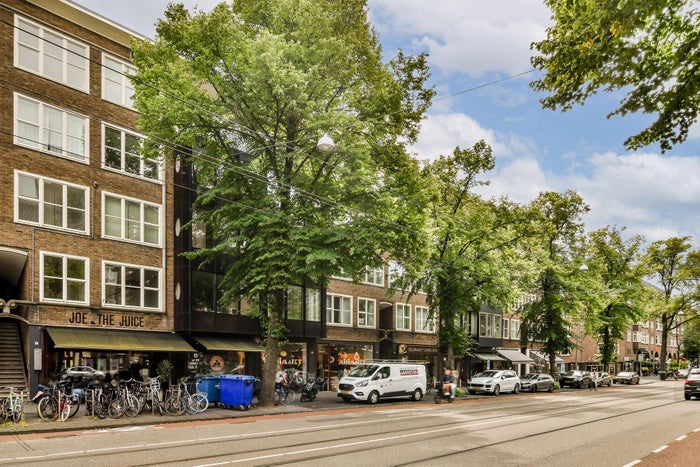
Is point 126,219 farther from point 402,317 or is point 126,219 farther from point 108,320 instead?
point 402,317

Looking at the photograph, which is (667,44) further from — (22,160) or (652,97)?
(22,160)

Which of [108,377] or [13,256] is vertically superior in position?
[13,256]

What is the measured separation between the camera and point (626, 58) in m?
8.35

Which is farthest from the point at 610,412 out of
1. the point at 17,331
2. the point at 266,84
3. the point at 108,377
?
the point at 17,331

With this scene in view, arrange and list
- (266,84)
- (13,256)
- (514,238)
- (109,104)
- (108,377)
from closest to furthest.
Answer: (266,84) < (13,256) < (108,377) < (109,104) < (514,238)

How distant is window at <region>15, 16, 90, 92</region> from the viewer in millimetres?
24969

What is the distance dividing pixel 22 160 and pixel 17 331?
6.72m

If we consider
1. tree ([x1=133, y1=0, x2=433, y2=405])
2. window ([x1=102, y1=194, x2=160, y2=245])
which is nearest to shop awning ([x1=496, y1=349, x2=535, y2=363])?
tree ([x1=133, y1=0, x2=433, y2=405])

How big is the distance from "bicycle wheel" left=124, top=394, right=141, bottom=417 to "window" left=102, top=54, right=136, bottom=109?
14.1m

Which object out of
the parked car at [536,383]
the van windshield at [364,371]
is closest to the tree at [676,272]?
the parked car at [536,383]

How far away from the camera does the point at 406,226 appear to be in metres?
24.2

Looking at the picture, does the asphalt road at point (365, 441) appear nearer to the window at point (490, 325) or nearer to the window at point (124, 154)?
the window at point (124, 154)

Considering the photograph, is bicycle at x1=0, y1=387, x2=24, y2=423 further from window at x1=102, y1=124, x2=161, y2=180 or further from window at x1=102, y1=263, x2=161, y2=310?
window at x1=102, y1=124, x2=161, y2=180

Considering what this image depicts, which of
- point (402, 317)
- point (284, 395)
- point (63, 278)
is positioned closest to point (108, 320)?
point (63, 278)
